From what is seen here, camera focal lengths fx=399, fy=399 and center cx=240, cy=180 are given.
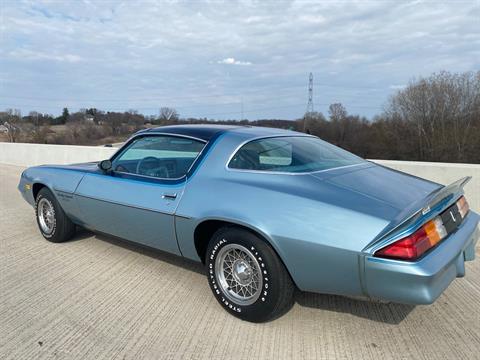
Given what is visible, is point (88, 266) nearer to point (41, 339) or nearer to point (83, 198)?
point (83, 198)

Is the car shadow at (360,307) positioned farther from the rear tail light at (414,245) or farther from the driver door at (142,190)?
the driver door at (142,190)

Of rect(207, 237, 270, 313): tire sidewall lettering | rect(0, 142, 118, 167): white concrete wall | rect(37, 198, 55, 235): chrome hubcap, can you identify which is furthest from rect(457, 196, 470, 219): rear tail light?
rect(0, 142, 118, 167): white concrete wall

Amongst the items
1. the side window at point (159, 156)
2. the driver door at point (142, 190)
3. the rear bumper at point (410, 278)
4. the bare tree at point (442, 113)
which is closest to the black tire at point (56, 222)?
the driver door at point (142, 190)

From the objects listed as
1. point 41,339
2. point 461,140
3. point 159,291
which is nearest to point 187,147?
point 159,291

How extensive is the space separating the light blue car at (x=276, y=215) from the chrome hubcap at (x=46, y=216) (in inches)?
28.2

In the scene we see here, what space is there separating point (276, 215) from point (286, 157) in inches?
30.6

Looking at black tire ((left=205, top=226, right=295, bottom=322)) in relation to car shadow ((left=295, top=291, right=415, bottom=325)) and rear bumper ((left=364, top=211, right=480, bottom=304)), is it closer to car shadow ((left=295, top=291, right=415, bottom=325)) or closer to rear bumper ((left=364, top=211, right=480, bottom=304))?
car shadow ((left=295, top=291, right=415, bottom=325))

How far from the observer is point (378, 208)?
97.3 inches

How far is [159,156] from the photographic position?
403 centimetres

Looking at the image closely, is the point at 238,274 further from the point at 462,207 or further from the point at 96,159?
the point at 96,159

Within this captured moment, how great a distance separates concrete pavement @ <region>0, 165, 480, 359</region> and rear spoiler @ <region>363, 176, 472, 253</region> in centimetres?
80

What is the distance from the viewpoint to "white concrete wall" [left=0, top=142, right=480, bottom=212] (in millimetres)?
5250

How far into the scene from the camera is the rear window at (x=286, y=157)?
10.2ft

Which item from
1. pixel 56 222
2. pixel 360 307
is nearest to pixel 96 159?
pixel 56 222
